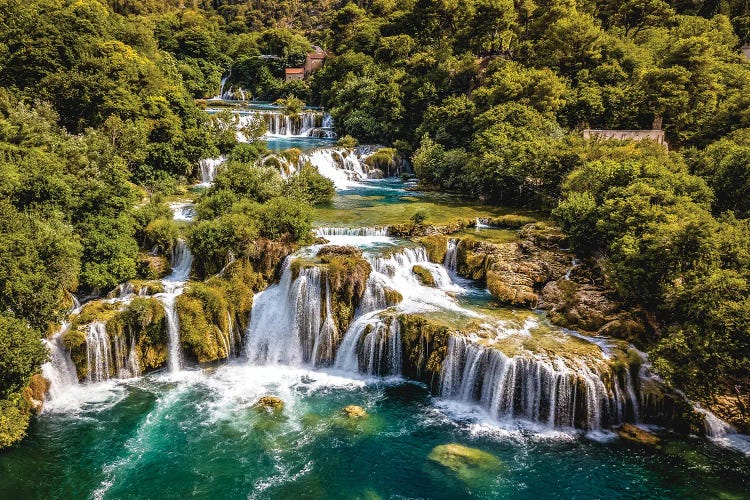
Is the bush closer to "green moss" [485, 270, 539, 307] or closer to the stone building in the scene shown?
"green moss" [485, 270, 539, 307]

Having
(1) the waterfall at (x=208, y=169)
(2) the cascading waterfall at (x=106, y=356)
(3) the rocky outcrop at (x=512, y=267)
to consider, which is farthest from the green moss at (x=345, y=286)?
(1) the waterfall at (x=208, y=169)

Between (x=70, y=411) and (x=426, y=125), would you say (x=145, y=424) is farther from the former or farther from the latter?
(x=426, y=125)

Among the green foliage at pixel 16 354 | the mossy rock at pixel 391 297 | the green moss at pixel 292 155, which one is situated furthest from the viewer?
the green moss at pixel 292 155

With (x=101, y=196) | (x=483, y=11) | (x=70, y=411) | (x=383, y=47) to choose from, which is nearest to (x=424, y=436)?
(x=70, y=411)

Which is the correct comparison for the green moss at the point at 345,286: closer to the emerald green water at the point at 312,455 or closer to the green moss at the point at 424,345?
the green moss at the point at 424,345

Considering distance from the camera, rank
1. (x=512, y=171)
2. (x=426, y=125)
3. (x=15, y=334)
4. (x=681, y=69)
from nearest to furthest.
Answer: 1. (x=15, y=334)
2. (x=512, y=171)
3. (x=681, y=69)
4. (x=426, y=125)

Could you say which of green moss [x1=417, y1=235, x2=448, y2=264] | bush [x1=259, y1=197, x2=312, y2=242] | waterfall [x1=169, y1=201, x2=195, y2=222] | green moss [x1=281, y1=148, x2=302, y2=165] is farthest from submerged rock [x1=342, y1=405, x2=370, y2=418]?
green moss [x1=281, y1=148, x2=302, y2=165]
